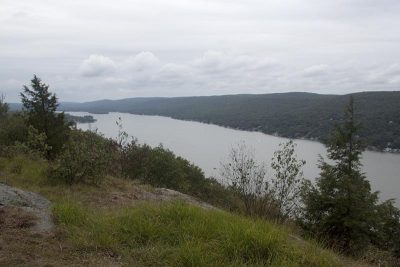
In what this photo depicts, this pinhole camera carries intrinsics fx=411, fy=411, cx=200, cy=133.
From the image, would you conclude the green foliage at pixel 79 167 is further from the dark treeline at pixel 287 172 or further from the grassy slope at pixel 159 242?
the grassy slope at pixel 159 242

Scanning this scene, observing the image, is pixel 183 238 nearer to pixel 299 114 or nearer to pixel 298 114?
pixel 299 114

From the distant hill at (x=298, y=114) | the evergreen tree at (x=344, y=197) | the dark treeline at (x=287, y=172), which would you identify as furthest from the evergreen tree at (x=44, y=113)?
the distant hill at (x=298, y=114)

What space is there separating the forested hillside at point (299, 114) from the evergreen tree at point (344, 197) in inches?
1625

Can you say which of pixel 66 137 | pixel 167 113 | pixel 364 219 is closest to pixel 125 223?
pixel 66 137

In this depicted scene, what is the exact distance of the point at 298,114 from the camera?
113 m

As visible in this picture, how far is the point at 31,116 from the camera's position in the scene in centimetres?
1489

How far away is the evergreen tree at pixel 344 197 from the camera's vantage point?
1669cm

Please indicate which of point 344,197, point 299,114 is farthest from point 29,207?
point 299,114

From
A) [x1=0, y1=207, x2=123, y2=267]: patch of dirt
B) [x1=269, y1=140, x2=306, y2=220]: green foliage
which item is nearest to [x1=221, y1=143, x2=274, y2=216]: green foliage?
[x1=269, y1=140, x2=306, y2=220]: green foliage

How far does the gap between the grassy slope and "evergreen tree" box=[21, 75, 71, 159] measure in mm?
10068

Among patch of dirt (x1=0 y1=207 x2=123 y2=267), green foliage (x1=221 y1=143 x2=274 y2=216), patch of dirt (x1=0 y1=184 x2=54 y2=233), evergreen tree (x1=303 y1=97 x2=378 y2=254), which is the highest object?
patch of dirt (x1=0 y1=184 x2=54 y2=233)

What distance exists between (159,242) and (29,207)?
2135mm

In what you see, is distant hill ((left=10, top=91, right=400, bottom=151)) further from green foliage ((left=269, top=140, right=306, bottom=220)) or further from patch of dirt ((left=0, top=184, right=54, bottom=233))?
patch of dirt ((left=0, top=184, right=54, bottom=233))

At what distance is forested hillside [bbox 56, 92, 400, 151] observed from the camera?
3344 inches
